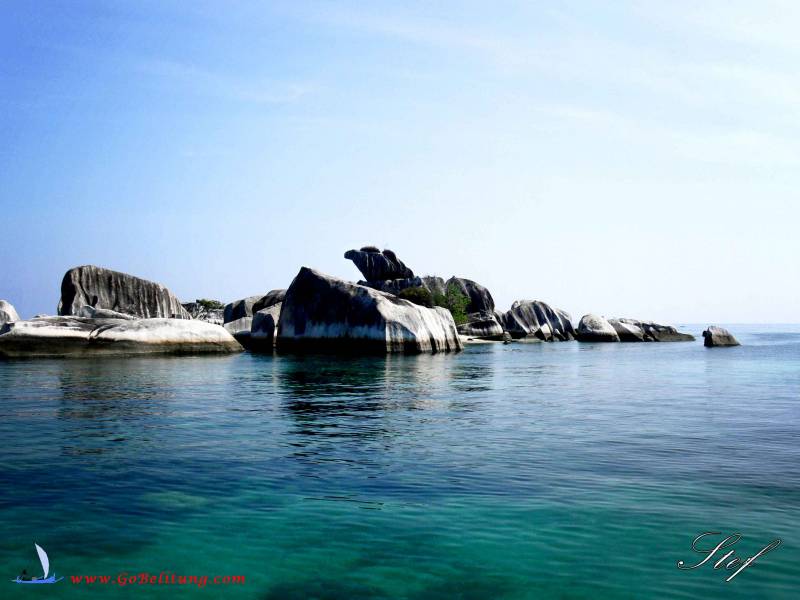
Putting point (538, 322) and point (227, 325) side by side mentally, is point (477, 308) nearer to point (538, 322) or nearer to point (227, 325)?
point (538, 322)

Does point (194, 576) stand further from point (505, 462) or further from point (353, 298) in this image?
point (353, 298)

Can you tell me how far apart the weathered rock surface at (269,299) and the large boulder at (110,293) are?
61.2 ft

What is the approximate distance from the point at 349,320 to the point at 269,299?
27.2 m

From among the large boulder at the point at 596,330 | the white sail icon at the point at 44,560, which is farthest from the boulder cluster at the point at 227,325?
the large boulder at the point at 596,330

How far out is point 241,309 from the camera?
7562 cm

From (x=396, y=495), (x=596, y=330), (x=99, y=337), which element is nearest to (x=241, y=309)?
(x=99, y=337)

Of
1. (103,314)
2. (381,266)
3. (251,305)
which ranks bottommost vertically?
(103,314)

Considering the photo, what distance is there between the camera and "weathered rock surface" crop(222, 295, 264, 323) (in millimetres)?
75188

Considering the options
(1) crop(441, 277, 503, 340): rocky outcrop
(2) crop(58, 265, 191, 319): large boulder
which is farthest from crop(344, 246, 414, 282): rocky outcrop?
(2) crop(58, 265, 191, 319): large boulder

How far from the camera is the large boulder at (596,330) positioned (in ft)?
332

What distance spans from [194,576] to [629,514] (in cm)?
560

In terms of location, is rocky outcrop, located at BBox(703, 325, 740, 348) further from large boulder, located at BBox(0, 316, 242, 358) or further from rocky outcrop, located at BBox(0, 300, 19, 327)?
rocky outcrop, located at BBox(0, 300, 19, 327)

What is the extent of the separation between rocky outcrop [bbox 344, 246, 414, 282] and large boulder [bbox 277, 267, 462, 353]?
77141 millimetres

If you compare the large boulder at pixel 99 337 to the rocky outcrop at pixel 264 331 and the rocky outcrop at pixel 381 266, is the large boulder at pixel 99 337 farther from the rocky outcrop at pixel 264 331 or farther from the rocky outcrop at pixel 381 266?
the rocky outcrop at pixel 381 266
